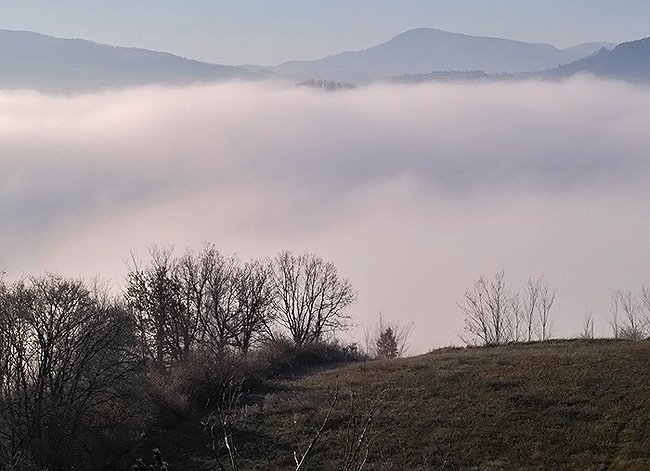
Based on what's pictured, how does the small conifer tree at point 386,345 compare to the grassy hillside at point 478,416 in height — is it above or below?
above

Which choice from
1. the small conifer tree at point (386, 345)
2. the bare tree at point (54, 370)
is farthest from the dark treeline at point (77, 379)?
the small conifer tree at point (386, 345)

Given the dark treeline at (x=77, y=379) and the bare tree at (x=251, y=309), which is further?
the bare tree at (x=251, y=309)

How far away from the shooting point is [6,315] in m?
27.2

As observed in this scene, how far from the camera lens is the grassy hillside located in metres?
25.4

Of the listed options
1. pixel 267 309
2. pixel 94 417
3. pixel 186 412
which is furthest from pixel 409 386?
pixel 267 309

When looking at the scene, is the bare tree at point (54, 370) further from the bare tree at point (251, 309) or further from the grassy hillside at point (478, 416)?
the bare tree at point (251, 309)

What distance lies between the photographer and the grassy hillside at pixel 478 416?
83.3 ft

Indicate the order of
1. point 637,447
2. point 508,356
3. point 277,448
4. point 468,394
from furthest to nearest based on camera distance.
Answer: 1. point 508,356
2. point 468,394
3. point 277,448
4. point 637,447

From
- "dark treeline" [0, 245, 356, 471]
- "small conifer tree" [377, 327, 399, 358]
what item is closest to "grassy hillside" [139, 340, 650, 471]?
"dark treeline" [0, 245, 356, 471]

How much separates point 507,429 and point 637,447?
15.5 ft

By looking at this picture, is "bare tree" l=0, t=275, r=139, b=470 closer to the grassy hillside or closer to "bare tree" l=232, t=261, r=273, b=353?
the grassy hillside

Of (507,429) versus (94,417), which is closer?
(507,429)

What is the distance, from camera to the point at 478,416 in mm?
29078

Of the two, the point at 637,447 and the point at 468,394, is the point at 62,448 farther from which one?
the point at 637,447
